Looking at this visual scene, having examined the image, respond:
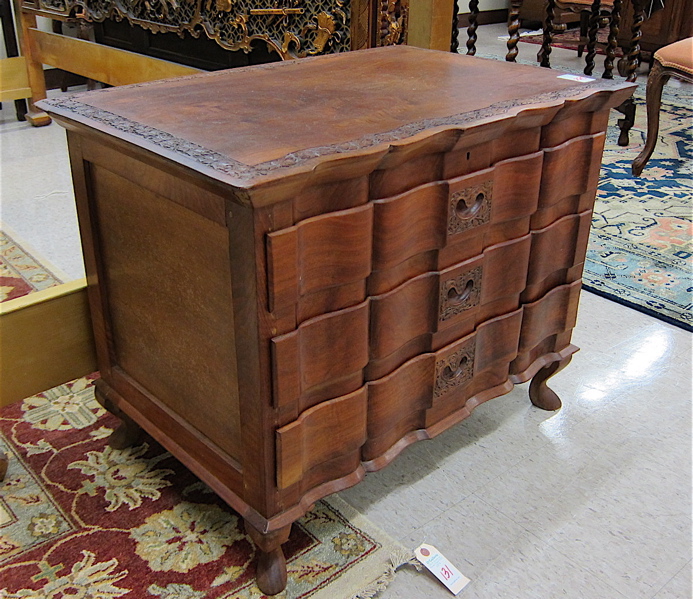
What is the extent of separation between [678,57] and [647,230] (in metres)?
0.85

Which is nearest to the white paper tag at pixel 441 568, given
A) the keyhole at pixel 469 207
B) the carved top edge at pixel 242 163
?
the keyhole at pixel 469 207

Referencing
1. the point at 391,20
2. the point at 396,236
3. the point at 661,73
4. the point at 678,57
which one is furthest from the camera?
the point at 661,73

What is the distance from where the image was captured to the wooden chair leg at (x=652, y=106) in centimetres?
328

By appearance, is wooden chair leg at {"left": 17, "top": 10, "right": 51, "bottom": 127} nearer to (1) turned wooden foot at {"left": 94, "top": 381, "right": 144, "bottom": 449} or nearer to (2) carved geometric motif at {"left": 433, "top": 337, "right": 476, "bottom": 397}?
(1) turned wooden foot at {"left": 94, "top": 381, "right": 144, "bottom": 449}

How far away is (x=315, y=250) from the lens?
3.56ft

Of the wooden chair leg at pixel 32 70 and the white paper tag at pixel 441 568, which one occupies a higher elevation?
the wooden chair leg at pixel 32 70

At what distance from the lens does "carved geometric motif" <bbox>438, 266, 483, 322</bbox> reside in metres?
1.36

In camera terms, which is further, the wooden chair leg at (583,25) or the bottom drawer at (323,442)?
the wooden chair leg at (583,25)

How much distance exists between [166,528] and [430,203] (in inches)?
31.6

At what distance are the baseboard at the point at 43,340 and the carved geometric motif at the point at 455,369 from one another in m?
0.75

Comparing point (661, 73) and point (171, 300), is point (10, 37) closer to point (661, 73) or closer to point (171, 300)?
point (661, 73)

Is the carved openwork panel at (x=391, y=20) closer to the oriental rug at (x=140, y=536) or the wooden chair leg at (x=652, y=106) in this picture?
the oriental rug at (x=140, y=536)

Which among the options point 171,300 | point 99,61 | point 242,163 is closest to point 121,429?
point 171,300

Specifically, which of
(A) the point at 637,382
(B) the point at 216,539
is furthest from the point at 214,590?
(A) the point at 637,382
